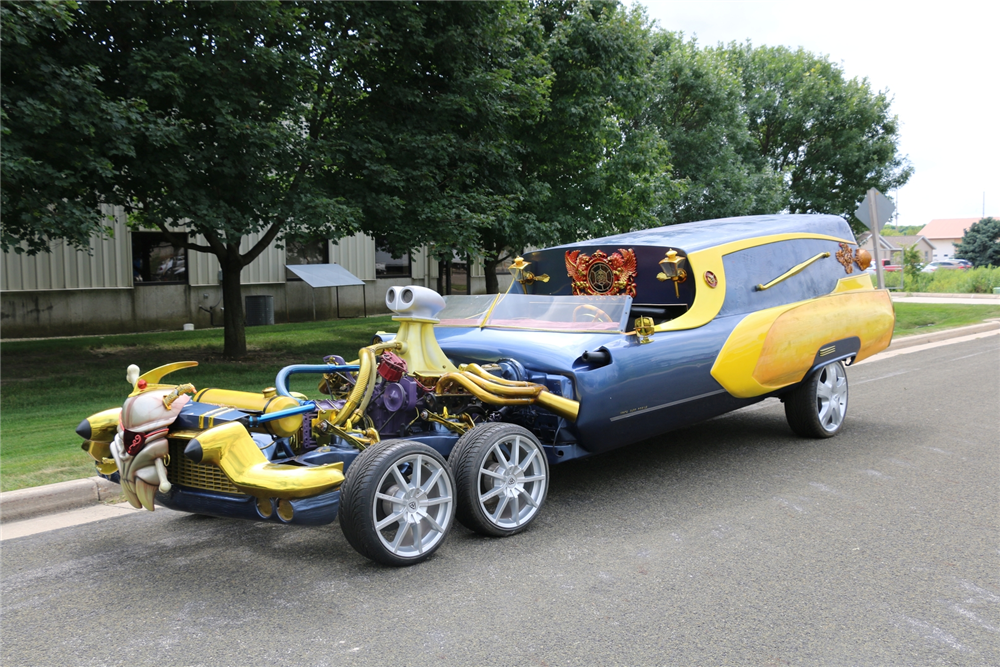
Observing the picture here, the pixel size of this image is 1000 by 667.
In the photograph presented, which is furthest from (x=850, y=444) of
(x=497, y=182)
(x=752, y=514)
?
(x=497, y=182)

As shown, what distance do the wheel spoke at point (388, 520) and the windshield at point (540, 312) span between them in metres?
2.08

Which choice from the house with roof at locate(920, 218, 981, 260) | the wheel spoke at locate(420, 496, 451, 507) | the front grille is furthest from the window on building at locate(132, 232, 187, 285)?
the house with roof at locate(920, 218, 981, 260)

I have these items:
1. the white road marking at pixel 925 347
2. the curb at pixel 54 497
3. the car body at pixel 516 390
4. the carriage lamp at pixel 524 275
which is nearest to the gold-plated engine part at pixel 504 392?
the car body at pixel 516 390

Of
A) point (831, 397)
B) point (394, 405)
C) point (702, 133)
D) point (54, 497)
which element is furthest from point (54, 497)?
point (702, 133)

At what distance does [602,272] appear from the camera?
6672mm

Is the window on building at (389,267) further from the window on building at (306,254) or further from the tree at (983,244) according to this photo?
the tree at (983,244)

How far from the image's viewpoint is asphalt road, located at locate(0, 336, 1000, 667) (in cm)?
331

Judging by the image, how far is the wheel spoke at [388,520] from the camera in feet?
13.4

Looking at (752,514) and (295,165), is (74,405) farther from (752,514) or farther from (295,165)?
(752,514)

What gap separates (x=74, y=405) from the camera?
9.55 metres

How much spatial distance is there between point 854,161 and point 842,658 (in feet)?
99.0

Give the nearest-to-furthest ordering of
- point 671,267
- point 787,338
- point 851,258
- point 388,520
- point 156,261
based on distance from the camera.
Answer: point 388,520, point 671,267, point 787,338, point 851,258, point 156,261

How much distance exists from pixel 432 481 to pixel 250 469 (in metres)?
0.97

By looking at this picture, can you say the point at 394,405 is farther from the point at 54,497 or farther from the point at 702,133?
the point at 702,133
